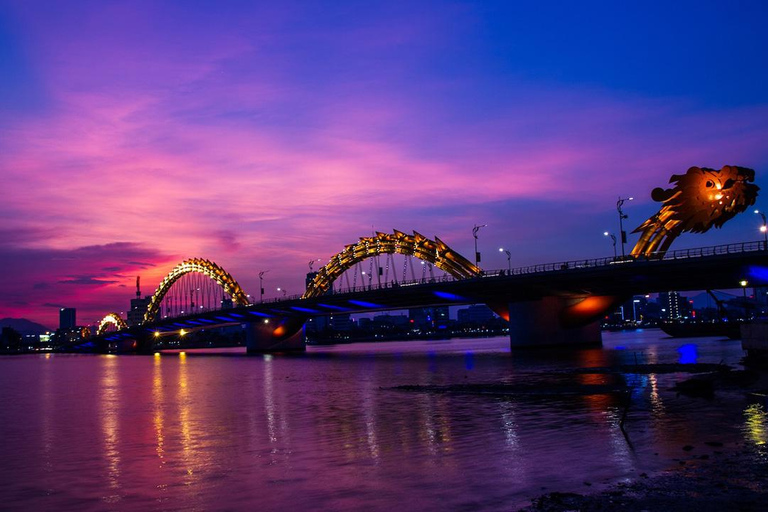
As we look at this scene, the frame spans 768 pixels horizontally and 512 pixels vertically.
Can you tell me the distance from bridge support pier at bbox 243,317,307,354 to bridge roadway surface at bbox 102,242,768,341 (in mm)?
17838

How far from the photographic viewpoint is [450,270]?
119 m

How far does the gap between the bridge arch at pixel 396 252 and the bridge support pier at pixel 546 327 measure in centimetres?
1197

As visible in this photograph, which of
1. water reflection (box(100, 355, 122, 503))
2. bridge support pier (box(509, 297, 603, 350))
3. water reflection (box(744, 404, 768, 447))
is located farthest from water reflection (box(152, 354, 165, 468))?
bridge support pier (box(509, 297, 603, 350))

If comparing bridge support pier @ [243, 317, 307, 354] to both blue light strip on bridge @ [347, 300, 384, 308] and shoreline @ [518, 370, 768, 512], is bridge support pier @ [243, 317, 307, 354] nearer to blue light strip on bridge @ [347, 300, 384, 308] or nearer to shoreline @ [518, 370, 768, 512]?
blue light strip on bridge @ [347, 300, 384, 308]

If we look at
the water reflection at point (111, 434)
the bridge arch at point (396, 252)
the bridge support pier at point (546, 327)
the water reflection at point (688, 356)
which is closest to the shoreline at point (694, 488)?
the water reflection at point (111, 434)

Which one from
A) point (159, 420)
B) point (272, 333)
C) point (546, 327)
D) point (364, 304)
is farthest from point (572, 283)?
point (272, 333)

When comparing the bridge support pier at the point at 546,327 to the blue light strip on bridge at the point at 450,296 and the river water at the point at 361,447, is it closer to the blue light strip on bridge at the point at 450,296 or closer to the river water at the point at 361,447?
the blue light strip on bridge at the point at 450,296

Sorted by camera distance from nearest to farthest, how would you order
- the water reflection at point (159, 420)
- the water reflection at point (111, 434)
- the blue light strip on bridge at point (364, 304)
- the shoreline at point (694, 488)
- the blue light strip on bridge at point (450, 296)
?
the shoreline at point (694, 488)
the water reflection at point (111, 434)
the water reflection at point (159, 420)
the blue light strip on bridge at point (450, 296)
the blue light strip on bridge at point (364, 304)

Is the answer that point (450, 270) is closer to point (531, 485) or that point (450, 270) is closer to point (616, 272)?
point (616, 272)

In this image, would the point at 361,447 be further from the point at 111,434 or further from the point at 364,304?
the point at 364,304

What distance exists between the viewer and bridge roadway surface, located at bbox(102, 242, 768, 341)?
243 feet

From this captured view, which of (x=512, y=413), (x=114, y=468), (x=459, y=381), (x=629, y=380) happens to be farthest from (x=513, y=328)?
(x=114, y=468)

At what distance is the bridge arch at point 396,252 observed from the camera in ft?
387

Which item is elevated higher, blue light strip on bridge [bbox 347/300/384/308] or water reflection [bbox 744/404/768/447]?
blue light strip on bridge [bbox 347/300/384/308]
